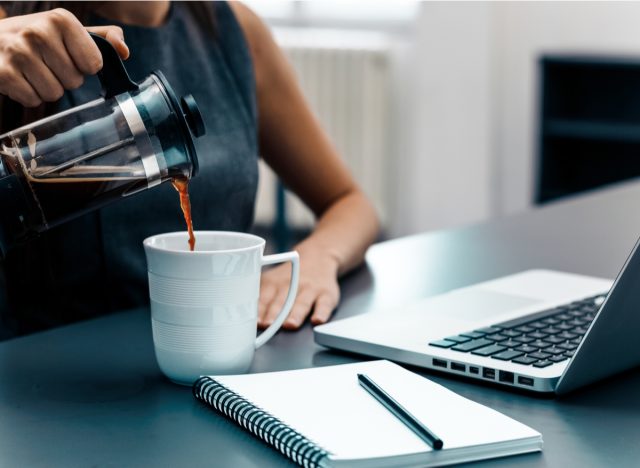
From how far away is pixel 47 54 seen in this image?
31.0 inches

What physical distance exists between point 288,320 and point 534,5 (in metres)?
3.28

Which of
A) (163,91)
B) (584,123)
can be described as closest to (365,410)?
(163,91)

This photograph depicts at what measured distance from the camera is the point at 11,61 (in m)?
0.80

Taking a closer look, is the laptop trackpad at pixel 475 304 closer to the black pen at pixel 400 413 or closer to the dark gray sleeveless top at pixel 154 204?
the black pen at pixel 400 413

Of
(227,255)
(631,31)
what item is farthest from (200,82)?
(631,31)

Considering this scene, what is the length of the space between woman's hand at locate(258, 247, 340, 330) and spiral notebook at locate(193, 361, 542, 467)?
7.5 inches

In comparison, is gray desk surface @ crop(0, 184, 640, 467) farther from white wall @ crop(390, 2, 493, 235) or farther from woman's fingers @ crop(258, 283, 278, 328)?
white wall @ crop(390, 2, 493, 235)

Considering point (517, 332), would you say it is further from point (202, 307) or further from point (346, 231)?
point (346, 231)

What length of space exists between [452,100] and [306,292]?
3.15 metres

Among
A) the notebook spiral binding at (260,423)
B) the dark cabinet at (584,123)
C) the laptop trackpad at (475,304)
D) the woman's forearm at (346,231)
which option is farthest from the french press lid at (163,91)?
the dark cabinet at (584,123)

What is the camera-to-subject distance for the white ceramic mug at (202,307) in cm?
73

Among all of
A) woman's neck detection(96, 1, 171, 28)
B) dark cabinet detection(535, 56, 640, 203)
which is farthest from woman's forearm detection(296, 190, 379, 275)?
dark cabinet detection(535, 56, 640, 203)

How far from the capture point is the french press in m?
0.76

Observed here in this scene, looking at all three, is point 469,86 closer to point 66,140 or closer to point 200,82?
point 200,82
